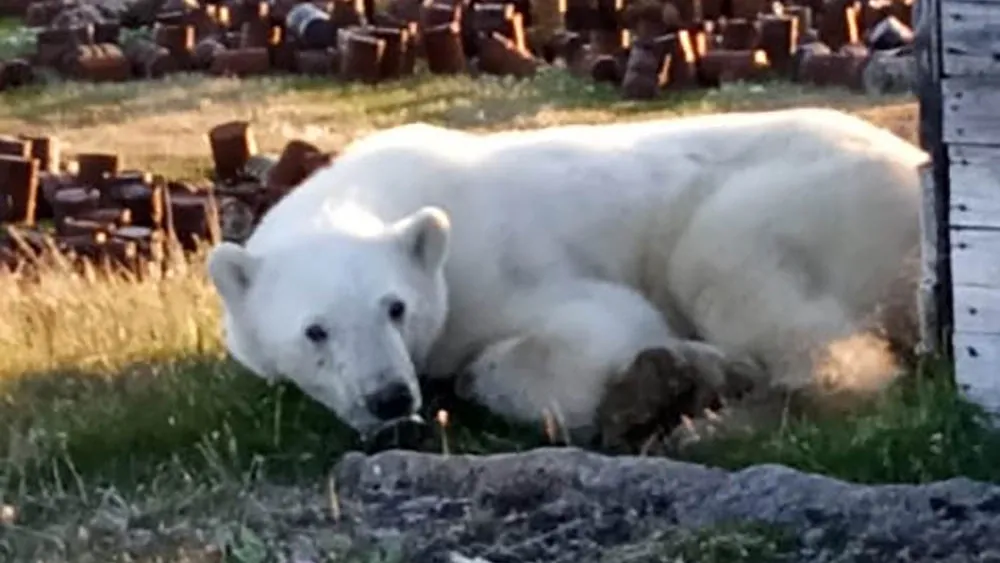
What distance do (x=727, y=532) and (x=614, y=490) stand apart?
15.3 inches

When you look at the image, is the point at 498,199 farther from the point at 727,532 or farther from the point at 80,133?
the point at 80,133

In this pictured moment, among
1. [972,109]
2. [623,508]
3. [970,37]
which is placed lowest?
[623,508]

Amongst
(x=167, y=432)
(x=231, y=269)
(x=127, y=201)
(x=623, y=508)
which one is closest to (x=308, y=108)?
(x=127, y=201)

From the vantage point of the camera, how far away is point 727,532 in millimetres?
4668

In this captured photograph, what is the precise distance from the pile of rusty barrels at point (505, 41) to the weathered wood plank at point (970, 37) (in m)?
8.10

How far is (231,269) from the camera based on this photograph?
625 cm

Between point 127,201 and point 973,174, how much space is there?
5.96 meters

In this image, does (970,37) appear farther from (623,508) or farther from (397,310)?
(397,310)

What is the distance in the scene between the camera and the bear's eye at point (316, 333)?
6.00 m

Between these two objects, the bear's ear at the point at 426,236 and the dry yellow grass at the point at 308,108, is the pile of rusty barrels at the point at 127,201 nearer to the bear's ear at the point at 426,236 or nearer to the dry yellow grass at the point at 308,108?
the dry yellow grass at the point at 308,108

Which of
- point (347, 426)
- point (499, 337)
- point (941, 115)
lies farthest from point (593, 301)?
point (941, 115)

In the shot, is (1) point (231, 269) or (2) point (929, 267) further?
(1) point (231, 269)

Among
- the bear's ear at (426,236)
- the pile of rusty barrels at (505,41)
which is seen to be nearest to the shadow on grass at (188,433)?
the bear's ear at (426,236)

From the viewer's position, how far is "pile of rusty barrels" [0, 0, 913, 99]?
14.0m
